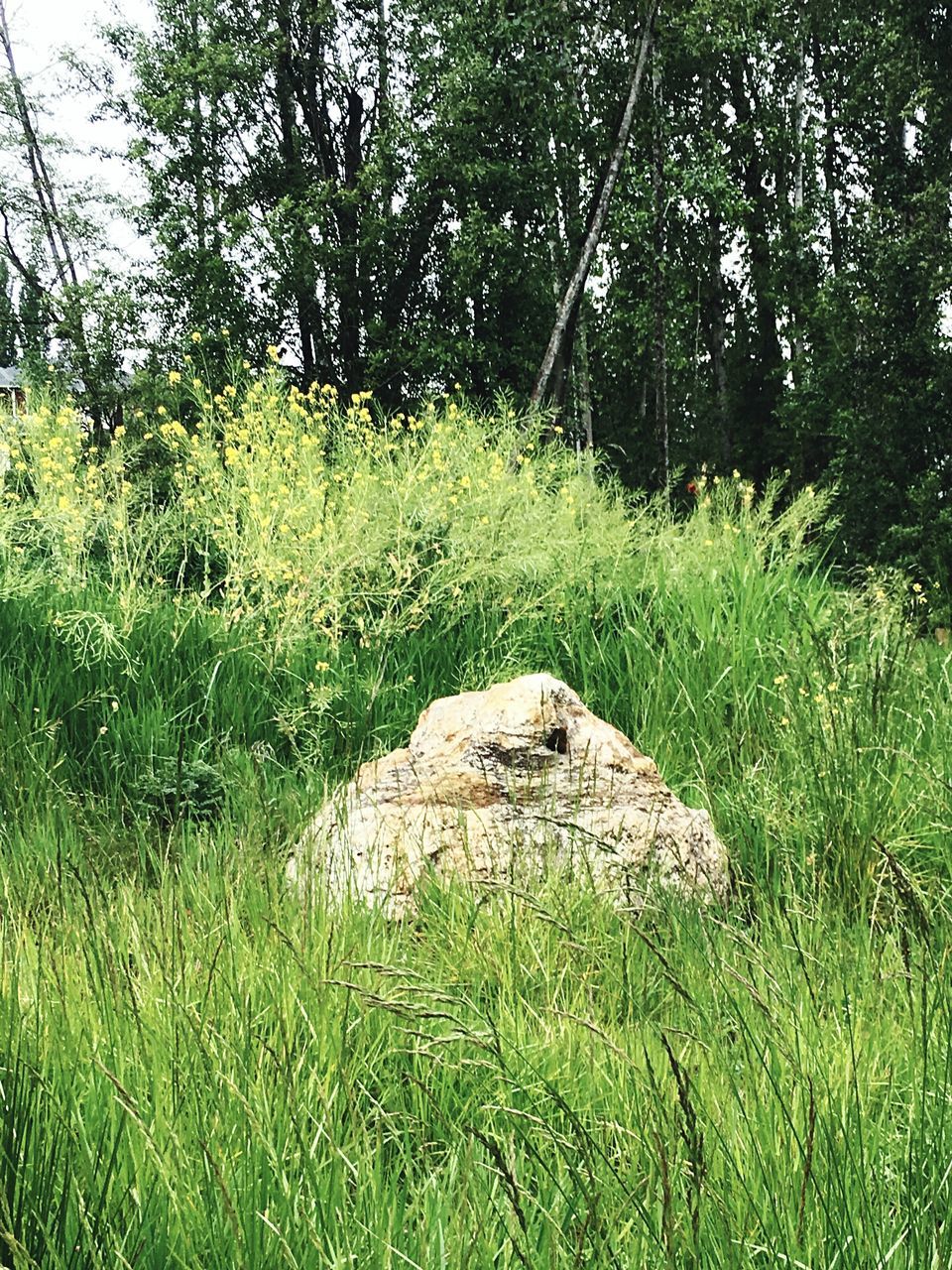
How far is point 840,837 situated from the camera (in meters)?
3.53

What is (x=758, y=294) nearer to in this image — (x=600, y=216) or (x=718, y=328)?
(x=718, y=328)

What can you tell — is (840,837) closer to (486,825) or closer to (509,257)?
(486,825)

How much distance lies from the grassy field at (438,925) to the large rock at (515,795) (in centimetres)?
25

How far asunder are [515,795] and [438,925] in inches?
23.6

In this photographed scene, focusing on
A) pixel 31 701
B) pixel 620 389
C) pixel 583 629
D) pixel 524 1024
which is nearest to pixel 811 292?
pixel 620 389

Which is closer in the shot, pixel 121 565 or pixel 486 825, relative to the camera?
pixel 486 825

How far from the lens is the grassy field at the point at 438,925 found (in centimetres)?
133

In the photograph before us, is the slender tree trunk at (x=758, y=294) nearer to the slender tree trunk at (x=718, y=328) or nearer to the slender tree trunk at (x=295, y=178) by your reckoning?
the slender tree trunk at (x=718, y=328)

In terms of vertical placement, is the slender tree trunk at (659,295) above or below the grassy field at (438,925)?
above

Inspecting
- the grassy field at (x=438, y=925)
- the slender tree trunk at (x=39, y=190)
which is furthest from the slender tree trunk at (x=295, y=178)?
the grassy field at (x=438, y=925)

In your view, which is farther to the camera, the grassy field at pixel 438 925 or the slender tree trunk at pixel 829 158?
the slender tree trunk at pixel 829 158

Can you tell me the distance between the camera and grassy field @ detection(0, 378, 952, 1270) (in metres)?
1.33

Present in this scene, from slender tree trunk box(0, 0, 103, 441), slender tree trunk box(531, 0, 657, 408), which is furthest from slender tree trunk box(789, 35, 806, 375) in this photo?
slender tree trunk box(0, 0, 103, 441)

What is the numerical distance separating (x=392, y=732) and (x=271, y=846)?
2691 mm
